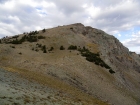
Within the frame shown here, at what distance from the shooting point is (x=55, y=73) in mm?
32281

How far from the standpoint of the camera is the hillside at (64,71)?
72.1ft

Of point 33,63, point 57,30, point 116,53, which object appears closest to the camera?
point 33,63

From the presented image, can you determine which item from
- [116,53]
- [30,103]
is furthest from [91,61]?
[30,103]

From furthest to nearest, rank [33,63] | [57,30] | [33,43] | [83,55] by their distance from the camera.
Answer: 1. [57,30]
2. [33,43]
3. [83,55]
4. [33,63]

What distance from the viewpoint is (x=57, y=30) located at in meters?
57.5

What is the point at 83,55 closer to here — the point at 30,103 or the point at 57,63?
the point at 57,63

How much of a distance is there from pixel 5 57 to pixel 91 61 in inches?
714

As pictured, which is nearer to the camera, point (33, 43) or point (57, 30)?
point (33, 43)

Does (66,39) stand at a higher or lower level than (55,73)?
higher

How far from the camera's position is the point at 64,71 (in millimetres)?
33688

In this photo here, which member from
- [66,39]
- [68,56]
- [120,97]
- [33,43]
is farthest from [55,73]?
[66,39]

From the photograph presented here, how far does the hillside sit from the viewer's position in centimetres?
2198

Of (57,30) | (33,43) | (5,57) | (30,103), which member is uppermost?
(57,30)

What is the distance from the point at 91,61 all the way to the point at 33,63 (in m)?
13.9
